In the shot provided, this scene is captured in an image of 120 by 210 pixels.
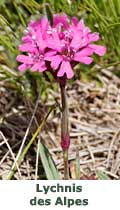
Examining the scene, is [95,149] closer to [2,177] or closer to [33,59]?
[2,177]

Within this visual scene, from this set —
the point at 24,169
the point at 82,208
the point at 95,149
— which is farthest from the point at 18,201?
the point at 95,149

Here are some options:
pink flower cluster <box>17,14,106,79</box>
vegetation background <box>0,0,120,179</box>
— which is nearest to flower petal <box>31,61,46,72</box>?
pink flower cluster <box>17,14,106,79</box>

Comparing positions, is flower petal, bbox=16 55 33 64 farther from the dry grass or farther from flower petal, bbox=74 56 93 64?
the dry grass

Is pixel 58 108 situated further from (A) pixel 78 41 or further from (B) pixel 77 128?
(A) pixel 78 41

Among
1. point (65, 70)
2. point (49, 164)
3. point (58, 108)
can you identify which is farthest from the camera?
point (58, 108)

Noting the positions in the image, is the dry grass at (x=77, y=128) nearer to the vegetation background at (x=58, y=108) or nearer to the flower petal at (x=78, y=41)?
the vegetation background at (x=58, y=108)

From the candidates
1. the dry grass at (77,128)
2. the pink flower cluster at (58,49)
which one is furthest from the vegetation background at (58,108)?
the pink flower cluster at (58,49)

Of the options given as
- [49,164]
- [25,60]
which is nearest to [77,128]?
[49,164]

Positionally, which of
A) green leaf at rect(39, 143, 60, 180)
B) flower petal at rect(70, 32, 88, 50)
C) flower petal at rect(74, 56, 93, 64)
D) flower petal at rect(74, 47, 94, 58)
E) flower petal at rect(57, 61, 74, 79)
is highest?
flower petal at rect(70, 32, 88, 50)
